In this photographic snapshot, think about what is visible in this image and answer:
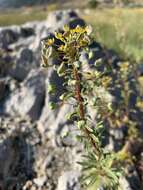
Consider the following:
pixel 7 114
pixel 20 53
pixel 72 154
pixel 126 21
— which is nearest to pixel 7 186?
pixel 72 154

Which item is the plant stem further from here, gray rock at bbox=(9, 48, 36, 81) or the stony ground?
gray rock at bbox=(9, 48, 36, 81)

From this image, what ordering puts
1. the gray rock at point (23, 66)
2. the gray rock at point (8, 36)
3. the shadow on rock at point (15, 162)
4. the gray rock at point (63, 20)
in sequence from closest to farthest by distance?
the shadow on rock at point (15, 162) → the gray rock at point (23, 66) → the gray rock at point (63, 20) → the gray rock at point (8, 36)

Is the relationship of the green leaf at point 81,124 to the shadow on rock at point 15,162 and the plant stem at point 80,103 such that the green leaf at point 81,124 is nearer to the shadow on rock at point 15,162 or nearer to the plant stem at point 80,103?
the plant stem at point 80,103

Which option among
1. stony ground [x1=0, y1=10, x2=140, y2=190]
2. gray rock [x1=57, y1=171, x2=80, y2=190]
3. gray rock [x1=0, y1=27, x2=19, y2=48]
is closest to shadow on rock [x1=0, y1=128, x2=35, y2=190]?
stony ground [x1=0, y1=10, x2=140, y2=190]

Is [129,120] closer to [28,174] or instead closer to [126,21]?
[28,174]

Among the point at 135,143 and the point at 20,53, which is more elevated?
the point at 20,53

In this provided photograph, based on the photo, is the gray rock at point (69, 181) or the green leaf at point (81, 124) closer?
the green leaf at point (81, 124)

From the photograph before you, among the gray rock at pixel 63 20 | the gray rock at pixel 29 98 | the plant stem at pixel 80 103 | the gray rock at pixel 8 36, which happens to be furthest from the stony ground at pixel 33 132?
the plant stem at pixel 80 103
